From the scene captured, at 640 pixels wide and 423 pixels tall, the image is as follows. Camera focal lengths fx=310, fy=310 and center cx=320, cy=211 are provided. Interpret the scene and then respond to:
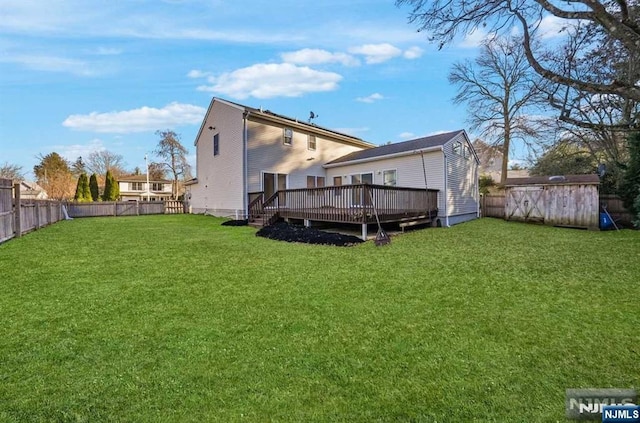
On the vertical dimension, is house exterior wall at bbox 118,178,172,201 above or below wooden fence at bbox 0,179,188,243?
above

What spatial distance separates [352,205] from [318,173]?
28.2 feet

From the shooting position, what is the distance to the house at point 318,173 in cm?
1040

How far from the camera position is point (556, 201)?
12.8 meters

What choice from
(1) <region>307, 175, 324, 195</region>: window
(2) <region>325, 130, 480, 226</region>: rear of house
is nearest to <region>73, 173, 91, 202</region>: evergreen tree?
(1) <region>307, 175, 324, 195</region>: window

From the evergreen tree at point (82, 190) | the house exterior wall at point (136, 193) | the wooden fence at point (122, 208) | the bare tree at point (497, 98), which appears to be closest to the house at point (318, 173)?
the wooden fence at point (122, 208)

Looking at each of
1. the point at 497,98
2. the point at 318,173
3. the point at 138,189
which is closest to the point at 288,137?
the point at 318,173

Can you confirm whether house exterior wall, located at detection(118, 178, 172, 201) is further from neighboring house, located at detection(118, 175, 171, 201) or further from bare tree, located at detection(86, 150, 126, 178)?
bare tree, located at detection(86, 150, 126, 178)

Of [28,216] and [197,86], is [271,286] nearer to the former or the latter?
[28,216]

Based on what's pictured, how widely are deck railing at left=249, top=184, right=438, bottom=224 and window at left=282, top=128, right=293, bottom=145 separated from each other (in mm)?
4830

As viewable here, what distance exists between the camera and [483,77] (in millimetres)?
22484

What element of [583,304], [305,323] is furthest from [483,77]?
[305,323]

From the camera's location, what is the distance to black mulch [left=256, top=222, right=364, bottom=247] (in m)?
8.54

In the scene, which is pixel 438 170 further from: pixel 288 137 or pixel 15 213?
pixel 15 213

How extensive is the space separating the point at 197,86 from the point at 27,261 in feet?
49.4
